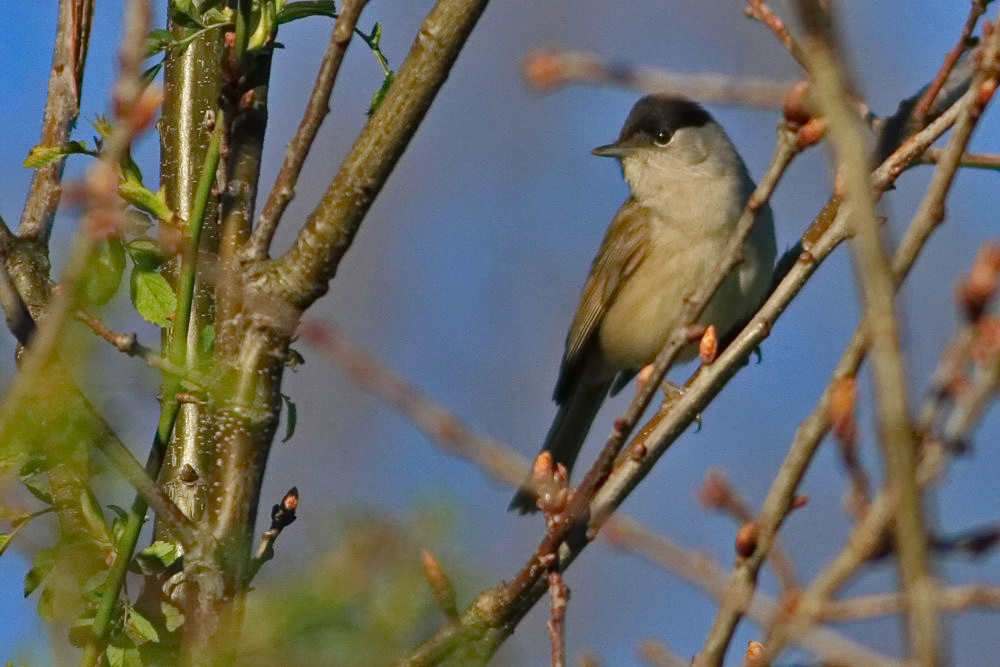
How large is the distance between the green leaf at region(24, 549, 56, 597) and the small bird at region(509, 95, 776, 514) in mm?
2992

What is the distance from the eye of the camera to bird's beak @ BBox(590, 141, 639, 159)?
18.3ft

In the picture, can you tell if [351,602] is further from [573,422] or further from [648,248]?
[648,248]

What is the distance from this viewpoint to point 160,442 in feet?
7.28

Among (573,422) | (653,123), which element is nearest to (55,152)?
(573,422)

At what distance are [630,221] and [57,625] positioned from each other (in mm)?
3727

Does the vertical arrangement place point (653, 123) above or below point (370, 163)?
above

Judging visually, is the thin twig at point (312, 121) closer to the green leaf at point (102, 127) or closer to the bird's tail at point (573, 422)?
the green leaf at point (102, 127)

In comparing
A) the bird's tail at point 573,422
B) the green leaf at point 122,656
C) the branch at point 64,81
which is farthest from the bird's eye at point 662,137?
the green leaf at point 122,656

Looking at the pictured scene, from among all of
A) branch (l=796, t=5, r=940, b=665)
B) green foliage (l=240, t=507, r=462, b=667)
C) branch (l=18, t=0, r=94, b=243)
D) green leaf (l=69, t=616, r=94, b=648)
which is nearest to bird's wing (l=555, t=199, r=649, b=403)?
branch (l=18, t=0, r=94, b=243)

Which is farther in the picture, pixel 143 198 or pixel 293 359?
pixel 293 359

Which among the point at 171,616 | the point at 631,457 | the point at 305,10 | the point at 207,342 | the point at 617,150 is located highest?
the point at 617,150

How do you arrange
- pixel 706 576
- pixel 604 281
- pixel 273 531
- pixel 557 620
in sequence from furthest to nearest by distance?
pixel 604 281 < pixel 273 531 < pixel 557 620 < pixel 706 576

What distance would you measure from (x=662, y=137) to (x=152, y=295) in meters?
3.61

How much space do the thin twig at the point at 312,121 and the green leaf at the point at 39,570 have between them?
631 millimetres
